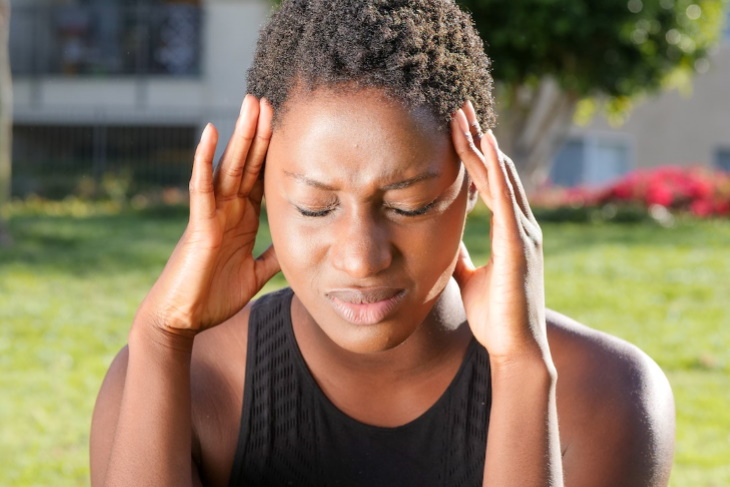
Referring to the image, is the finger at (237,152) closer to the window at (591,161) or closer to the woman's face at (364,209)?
the woman's face at (364,209)

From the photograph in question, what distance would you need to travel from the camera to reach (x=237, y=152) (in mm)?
2207

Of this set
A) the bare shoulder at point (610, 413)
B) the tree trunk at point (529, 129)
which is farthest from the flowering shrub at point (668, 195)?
the bare shoulder at point (610, 413)

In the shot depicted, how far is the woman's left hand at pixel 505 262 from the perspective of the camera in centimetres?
211

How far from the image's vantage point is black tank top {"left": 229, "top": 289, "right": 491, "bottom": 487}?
2350 millimetres

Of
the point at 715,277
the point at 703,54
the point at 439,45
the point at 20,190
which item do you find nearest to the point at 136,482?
the point at 439,45

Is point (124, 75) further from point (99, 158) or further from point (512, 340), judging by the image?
point (512, 340)

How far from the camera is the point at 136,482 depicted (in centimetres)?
220

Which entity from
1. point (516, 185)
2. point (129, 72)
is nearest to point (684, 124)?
point (129, 72)

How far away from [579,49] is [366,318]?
35.8 ft

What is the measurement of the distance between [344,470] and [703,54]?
1197 cm

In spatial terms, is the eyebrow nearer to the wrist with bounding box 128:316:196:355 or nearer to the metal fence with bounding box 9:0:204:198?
the wrist with bounding box 128:316:196:355

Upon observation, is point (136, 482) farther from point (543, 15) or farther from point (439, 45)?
point (543, 15)

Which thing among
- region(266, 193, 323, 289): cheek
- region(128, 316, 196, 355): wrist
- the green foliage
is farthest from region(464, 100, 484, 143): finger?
the green foliage

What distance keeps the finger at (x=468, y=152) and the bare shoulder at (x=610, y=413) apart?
0.50 meters
